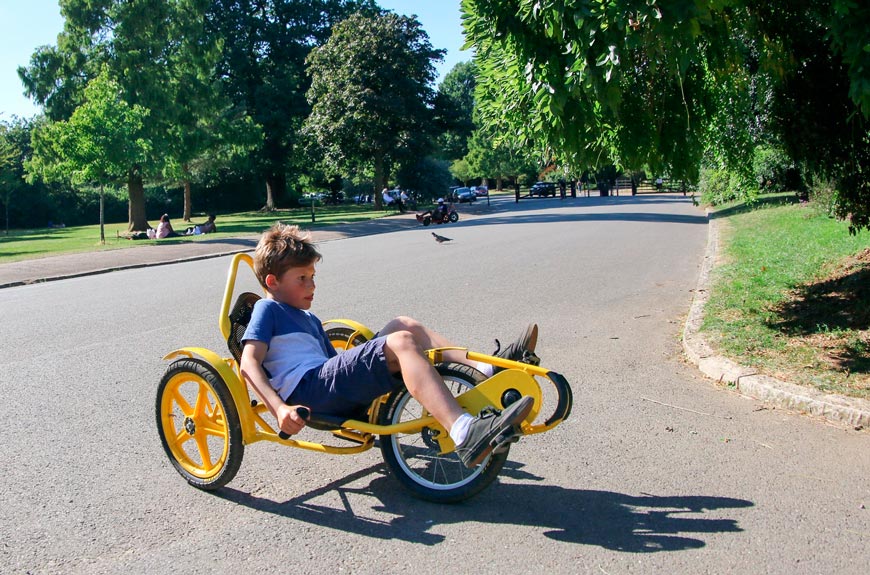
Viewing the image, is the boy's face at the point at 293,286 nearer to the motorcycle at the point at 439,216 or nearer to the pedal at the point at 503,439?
the pedal at the point at 503,439

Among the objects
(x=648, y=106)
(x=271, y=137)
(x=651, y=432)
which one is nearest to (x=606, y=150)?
(x=648, y=106)

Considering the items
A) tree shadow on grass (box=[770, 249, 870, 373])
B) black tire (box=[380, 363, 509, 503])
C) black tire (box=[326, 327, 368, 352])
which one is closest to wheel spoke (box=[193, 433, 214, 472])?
black tire (box=[380, 363, 509, 503])

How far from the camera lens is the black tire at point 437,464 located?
3.87 m

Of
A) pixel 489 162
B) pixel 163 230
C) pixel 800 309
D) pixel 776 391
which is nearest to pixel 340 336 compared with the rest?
pixel 776 391

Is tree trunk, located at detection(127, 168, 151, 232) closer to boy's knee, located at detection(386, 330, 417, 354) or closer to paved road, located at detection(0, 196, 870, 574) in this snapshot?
paved road, located at detection(0, 196, 870, 574)

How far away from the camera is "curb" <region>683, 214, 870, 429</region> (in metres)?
4.96

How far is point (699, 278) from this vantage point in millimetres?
12109

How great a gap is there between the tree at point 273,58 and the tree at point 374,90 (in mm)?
6323

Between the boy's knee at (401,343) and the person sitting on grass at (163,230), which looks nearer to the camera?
the boy's knee at (401,343)

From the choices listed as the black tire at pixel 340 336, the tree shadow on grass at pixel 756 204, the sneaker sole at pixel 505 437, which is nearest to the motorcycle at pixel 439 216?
the tree shadow on grass at pixel 756 204

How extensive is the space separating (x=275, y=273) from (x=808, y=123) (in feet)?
17.6

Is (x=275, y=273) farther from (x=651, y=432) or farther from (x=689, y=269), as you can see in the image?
(x=689, y=269)

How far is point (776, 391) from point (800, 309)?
294 centimetres

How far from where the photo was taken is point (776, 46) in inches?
283
